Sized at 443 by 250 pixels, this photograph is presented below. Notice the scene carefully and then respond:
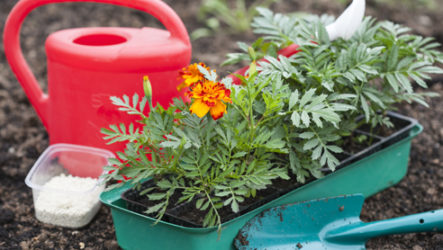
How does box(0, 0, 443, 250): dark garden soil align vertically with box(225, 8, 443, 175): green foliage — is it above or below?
below

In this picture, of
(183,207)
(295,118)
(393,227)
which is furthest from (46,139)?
(393,227)

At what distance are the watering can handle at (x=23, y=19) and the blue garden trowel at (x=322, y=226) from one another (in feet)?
2.11

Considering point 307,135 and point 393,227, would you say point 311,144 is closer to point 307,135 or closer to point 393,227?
point 307,135

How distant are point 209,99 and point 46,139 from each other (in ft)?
3.67

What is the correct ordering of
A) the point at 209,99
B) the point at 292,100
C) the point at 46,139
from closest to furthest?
the point at 209,99 → the point at 292,100 → the point at 46,139

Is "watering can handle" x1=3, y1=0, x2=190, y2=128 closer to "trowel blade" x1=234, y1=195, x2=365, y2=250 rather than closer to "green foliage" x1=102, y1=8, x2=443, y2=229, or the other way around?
"green foliage" x1=102, y1=8, x2=443, y2=229

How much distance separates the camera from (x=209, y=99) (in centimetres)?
120

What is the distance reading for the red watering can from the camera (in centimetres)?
159

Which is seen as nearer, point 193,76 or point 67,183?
point 193,76

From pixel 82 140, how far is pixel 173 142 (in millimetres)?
585

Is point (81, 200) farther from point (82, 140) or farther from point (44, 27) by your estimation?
point (44, 27)

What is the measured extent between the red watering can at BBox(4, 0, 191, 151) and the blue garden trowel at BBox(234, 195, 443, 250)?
529 millimetres

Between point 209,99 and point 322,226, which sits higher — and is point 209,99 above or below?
above

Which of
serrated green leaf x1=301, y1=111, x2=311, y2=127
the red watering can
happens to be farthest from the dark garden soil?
serrated green leaf x1=301, y1=111, x2=311, y2=127
